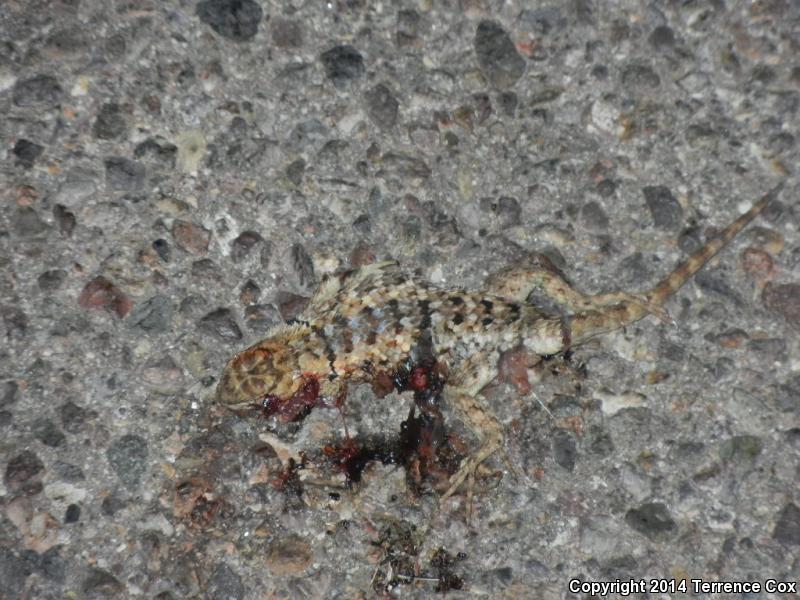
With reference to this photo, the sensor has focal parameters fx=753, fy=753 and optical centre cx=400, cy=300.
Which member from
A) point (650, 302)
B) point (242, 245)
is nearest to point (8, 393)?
point (242, 245)

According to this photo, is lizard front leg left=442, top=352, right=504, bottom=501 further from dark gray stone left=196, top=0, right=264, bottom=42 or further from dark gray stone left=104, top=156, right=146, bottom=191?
dark gray stone left=196, top=0, right=264, bottom=42

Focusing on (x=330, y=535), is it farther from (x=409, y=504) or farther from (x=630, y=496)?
(x=630, y=496)

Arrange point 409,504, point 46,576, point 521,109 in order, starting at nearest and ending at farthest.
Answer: point 46,576, point 409,504, point 521,109

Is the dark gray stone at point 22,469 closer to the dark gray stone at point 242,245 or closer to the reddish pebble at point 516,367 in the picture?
the dark gray stone at point 242,245

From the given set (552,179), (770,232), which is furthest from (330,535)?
(770,232)

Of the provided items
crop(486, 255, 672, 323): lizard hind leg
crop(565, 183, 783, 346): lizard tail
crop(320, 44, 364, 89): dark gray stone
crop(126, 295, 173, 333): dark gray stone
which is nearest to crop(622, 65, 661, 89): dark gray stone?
crop(565, 183, 783, 346): lizard tail

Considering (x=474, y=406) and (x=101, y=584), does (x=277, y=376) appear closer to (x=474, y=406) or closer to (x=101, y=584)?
(x=474, y=406)
